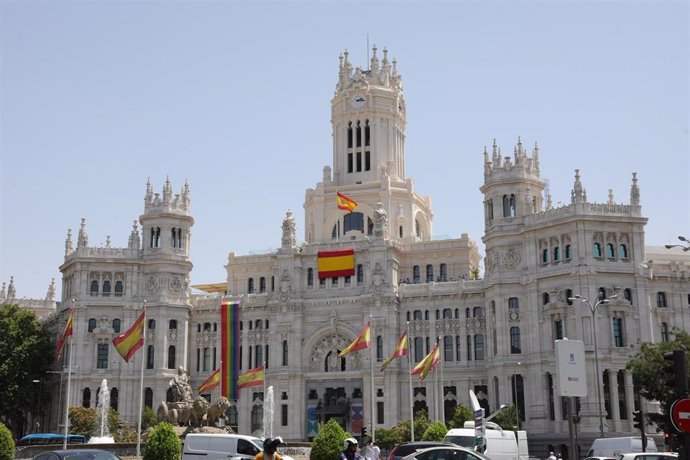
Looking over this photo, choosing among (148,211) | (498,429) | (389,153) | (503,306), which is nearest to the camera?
(498,429)

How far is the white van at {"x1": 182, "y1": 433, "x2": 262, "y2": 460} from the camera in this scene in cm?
4178

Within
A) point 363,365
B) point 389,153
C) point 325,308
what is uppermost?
point 389,153

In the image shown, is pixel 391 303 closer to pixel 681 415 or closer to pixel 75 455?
pixel 75 455

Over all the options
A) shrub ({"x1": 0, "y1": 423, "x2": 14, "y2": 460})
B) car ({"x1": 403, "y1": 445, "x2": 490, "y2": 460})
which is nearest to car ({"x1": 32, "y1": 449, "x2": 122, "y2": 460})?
car ({"x1": 403, "y1": 445, "x2": 490, "y2": 460})

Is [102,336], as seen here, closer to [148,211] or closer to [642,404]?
[148,211]

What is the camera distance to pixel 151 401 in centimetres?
9250

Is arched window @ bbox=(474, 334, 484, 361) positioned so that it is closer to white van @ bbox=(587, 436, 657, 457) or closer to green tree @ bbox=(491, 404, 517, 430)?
green tree @ bbox=(491, 404, 517, 430)

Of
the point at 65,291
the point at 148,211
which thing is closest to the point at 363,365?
the point at 148,211

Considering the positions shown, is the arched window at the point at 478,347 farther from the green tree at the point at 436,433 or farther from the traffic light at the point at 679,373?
the traffic light at the point at 679,373

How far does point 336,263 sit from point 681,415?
3009 inches

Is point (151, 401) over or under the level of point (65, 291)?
under

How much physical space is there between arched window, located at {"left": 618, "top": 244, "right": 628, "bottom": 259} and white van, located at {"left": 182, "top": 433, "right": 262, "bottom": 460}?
4732 centimetres

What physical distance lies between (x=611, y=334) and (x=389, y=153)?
3840 cm

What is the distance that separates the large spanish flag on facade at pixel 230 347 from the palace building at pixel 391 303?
138cm
